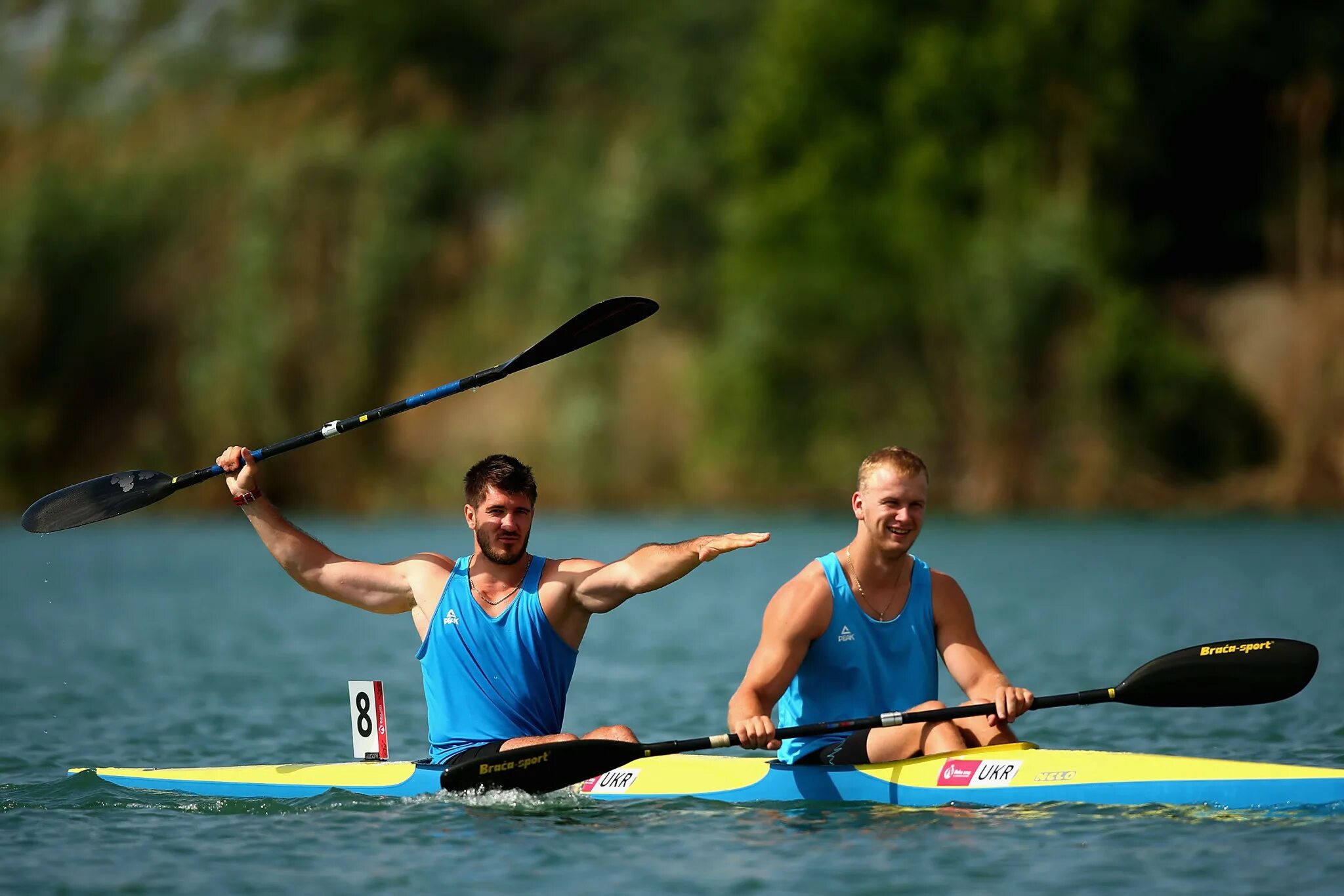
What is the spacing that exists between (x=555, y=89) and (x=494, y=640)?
162 ft

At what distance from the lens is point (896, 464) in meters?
7.34

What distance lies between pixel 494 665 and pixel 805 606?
146 centimetres

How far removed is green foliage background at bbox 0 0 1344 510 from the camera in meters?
36.7

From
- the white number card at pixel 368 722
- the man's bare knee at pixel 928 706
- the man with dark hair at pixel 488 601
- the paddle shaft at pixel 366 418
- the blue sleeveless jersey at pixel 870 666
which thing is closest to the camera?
the man's bare knee at pixel 928 706

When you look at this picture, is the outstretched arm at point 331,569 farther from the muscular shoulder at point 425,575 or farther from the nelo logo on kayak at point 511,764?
the nelo logo on kayak at point 511,764

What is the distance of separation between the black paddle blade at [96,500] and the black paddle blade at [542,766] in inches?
114

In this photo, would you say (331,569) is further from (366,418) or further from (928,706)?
(928,706)

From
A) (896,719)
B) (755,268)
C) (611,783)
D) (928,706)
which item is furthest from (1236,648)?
(755,268)

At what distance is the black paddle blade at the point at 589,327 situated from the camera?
9.55 m

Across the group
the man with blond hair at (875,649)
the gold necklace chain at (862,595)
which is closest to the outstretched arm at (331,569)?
the man with blond hair at (875,649)

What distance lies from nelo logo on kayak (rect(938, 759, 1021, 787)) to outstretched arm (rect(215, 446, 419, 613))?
99.6 inches

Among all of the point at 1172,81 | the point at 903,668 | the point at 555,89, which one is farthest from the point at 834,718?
the point at 555,89

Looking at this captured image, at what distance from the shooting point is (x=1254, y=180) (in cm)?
4081

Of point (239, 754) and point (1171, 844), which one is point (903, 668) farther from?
point (239, 754)
